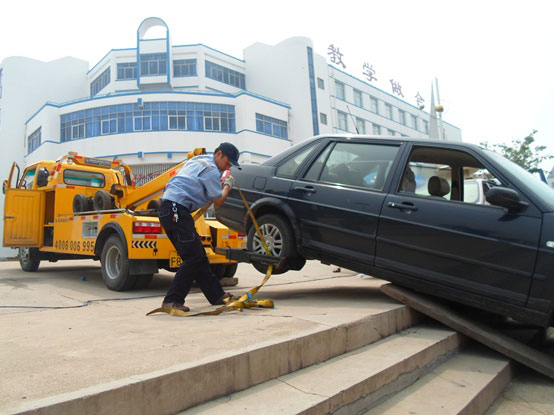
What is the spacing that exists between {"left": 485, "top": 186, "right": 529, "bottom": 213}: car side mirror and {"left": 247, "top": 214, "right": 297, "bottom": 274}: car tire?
1.89 m

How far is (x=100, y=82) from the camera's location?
39.3 meters

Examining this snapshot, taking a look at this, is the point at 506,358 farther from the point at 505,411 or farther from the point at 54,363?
the point at 54,363

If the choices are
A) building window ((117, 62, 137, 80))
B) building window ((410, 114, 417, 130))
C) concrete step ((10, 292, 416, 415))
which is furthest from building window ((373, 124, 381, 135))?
concrete step ((10, 292, 416, 415))

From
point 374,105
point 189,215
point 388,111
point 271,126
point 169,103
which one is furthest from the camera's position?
point 388,111

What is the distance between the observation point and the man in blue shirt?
3826mm

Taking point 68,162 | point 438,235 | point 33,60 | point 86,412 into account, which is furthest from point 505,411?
point 33,60

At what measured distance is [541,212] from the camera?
308cm

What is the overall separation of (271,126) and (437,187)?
3041cm

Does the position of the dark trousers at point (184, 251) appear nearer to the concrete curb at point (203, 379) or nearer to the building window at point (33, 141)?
the concrete curb at point (203, 379)

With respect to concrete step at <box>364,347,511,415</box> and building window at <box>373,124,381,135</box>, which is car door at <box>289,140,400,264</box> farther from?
building window at <box>373,124,381,135</box>

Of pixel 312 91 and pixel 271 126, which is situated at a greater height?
pixel 312 91

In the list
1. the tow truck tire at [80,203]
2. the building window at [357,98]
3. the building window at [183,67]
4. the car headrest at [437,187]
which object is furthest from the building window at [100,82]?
the car headrest at [437,187]

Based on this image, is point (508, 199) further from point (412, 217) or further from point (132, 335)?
point (132, 335)

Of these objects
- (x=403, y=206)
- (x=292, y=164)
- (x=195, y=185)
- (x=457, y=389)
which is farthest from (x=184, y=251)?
(x=457, y=389)
